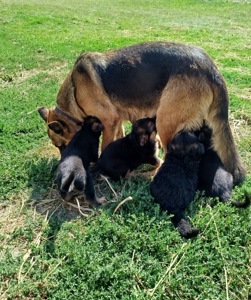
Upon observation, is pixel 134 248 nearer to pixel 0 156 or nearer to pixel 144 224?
pixel 144 224

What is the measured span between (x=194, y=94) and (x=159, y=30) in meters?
10.7

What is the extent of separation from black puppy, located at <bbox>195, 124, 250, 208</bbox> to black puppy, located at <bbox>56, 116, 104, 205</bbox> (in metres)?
1.20

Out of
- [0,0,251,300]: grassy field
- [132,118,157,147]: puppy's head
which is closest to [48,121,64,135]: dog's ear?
[0,0,251,300]: grassy field

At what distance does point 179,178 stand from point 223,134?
0.86m

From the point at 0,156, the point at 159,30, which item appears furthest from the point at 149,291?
the point at 159,30

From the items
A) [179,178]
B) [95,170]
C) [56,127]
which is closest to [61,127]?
Answer: [56,127]

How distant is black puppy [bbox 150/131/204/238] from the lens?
3900 mm

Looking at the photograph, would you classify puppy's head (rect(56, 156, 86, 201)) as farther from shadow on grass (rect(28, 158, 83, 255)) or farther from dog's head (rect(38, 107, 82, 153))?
dog's head (rect(38, 107, 82, 153))

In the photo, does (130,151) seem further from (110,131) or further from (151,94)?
(151,94)

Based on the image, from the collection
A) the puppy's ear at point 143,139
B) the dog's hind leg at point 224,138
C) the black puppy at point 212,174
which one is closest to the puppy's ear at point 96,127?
the puppy's ear at point 143,139

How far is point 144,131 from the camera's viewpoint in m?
4.59

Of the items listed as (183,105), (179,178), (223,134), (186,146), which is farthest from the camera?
(223,134)

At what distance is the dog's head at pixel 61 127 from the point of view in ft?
16.8

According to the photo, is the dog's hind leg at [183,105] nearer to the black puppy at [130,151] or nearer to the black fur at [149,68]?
the black fur at [149,68]
